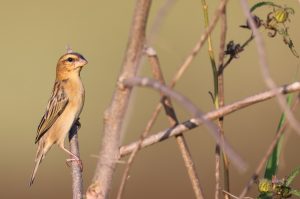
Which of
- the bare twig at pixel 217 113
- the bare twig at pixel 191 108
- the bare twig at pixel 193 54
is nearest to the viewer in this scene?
the bare twig at pixel 191 108

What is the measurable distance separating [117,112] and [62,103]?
8.41ft

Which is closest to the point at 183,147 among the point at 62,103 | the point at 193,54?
the point at 193,54

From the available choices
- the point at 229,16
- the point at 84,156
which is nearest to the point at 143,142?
the point at 84,156

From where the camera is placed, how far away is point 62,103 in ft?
11.8

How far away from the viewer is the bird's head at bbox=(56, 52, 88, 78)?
357 cm

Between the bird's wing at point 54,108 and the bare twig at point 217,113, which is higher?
the bird's wing at point 54,108

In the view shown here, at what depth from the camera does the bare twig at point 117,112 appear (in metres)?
1.02

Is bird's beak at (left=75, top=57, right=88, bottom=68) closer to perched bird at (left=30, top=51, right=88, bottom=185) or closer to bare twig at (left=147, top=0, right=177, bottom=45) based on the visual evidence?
perched bird at (left=30, top=51, right=88, bottom=185)

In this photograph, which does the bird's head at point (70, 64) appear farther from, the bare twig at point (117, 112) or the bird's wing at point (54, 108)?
the bare twig at point (117, 112)

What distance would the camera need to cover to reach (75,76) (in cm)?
371

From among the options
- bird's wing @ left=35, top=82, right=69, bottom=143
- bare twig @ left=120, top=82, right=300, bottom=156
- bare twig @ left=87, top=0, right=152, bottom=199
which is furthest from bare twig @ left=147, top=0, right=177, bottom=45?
bird's wing @ left=35, top=82, right=69, bottom=143

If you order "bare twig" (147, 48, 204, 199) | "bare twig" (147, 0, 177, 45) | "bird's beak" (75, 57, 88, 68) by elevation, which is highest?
"bird's beak" (75, 57, 88, 68)

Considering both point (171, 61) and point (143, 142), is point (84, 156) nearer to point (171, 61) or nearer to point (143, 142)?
point (171, 61)

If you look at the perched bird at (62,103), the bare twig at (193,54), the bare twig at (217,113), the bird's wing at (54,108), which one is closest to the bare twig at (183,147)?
the bare twig at (217,113)
